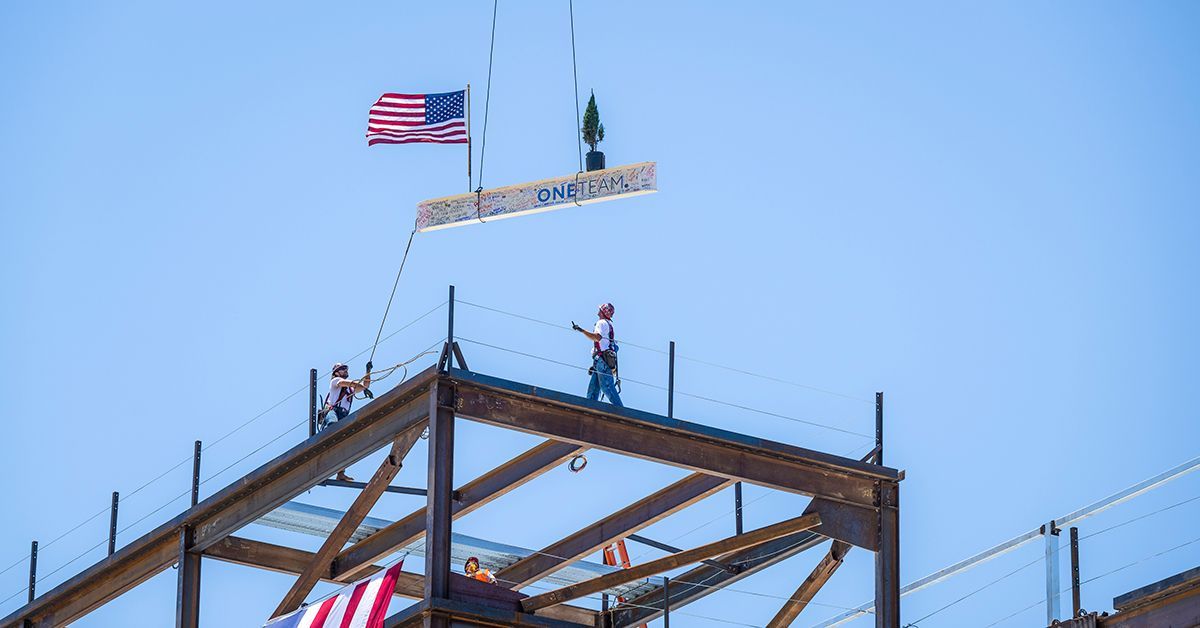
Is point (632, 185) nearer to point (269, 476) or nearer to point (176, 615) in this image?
point (269, 476)

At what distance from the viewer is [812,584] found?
38.8 metres

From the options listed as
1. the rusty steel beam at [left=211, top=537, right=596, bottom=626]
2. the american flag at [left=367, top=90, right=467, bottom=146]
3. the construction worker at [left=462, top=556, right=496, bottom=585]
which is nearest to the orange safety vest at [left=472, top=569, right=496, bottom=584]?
the construction worker at [left=462, top=556, right=496, bottom=585]

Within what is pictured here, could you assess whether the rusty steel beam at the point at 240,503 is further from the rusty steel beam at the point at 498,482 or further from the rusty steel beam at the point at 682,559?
the rusty steel beam at the point at 682,559

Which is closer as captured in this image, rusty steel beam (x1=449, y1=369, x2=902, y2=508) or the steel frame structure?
the steel frame structure

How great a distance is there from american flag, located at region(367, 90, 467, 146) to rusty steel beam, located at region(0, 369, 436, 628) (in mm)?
8094

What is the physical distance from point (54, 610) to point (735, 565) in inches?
545

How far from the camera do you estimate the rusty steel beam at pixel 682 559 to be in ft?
118

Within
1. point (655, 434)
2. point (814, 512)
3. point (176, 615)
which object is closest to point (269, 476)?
point (176, 615)

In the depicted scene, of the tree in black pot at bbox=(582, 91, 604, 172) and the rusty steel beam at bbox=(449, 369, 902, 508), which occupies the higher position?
the tree in black pot at bbox=(582, 91, 604, 172)

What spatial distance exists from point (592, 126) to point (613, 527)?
23.3 feet

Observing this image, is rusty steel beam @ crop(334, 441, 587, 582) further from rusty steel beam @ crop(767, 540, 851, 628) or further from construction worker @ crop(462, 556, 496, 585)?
rusty steel beam @ crop(767, 540, 851, 628)

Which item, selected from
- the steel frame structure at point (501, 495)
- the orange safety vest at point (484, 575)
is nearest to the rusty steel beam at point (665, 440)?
the steel frame structure at point (501, 495)

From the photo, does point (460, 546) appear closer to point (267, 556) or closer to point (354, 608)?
point (267, 556)

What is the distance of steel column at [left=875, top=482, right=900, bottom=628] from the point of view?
36.5m
